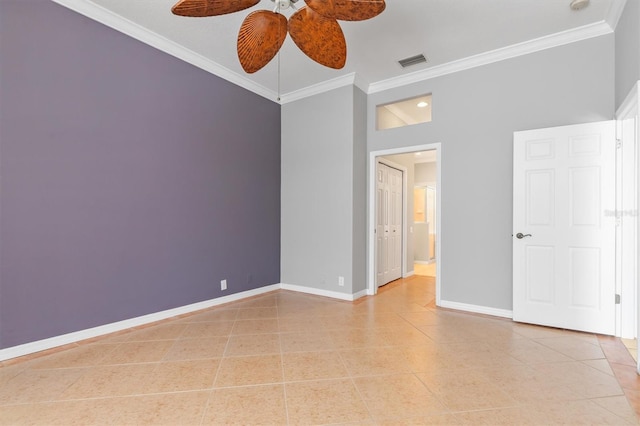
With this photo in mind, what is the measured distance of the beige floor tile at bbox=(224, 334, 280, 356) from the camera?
2.61 meters

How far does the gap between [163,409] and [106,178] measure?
2.20m

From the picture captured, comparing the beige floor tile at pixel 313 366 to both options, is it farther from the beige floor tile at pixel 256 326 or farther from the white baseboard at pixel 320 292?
the white baseboard at pixel 320 292

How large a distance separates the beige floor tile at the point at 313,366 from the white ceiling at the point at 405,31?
123 inches

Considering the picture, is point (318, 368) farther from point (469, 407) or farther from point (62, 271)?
point (62, 271)

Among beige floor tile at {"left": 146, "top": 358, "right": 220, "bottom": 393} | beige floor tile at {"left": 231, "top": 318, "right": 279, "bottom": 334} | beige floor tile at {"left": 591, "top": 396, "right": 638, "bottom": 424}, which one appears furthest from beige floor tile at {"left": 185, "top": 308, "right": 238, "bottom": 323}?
beige floor tile at {"left": 591, "top": 396, "right": 638, "bottom": 424}

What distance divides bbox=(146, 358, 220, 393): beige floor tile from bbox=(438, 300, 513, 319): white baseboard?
9.17ft

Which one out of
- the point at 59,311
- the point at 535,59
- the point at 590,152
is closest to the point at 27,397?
the point at 59,311

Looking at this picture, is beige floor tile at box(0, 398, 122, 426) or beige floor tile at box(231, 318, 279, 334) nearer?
beige floor tile at box(0, 398, 122, 426)

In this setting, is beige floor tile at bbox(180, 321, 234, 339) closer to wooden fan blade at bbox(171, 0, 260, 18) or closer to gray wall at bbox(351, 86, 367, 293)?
gray wall at bbox(351, 86, 367, 293)

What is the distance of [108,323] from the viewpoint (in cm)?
296

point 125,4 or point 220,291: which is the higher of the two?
point 125,4

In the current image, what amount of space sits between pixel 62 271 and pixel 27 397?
107 centimetres

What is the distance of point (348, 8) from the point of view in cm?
179

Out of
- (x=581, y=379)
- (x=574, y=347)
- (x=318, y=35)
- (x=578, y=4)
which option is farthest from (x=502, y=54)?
(x=581, y=379)
